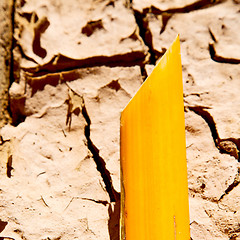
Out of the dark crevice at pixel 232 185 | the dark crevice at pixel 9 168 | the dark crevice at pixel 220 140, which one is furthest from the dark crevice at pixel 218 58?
the dark crevice at pixel 9 168

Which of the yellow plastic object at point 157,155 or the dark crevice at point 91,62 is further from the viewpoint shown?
the dark crevice at point 91,62

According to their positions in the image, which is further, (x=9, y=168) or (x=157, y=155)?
(x=9, y=168)

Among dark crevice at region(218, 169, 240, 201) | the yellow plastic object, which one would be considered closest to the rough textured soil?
dark crevice at region(218, 169, 240, 201)

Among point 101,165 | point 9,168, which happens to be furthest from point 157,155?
point 9,168

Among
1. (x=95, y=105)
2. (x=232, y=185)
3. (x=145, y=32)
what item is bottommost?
(x=232, y=185)

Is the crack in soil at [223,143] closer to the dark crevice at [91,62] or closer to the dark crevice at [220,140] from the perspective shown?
the dark crevice at [220,140]

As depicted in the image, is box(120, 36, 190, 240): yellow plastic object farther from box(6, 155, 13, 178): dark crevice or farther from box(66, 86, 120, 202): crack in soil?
box(6, 155, 13, 178): dark crevice

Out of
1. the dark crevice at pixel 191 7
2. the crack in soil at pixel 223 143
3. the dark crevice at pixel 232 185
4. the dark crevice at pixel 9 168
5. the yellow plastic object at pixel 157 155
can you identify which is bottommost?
the dark crevice at pixel 232 185

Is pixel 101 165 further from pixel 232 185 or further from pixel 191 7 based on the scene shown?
pixel 191 7
